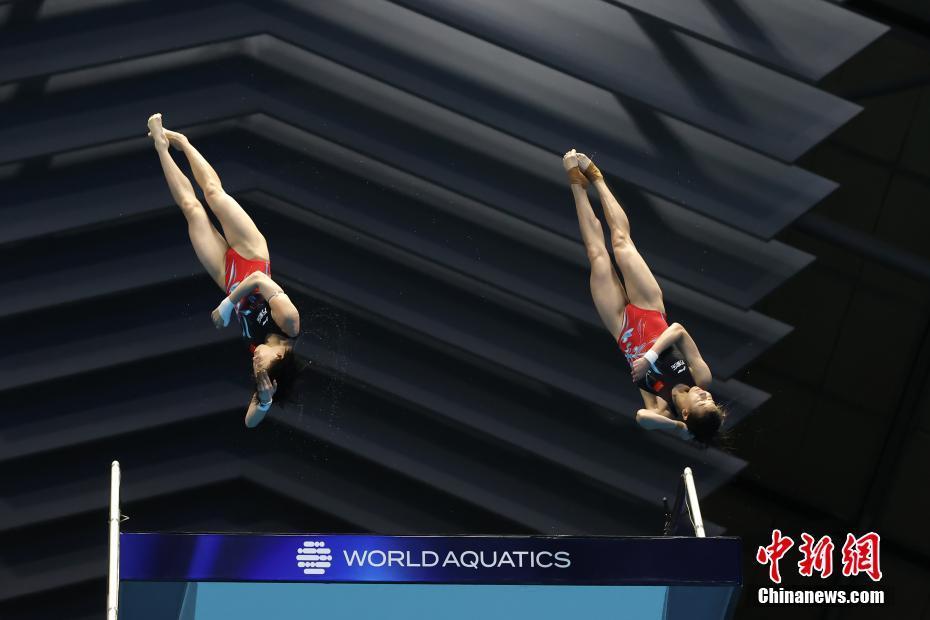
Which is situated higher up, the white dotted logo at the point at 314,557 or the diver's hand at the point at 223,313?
the diver's hand at the point at 223,313

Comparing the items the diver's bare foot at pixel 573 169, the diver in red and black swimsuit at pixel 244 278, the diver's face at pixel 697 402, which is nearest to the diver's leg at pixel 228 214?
the diver in red and black swimsuit at pixel 244 278

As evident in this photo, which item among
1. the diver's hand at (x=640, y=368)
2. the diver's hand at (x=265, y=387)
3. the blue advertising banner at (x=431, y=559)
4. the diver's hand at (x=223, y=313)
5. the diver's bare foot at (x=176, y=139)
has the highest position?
the diver's bare foot at (x=176, y=139)

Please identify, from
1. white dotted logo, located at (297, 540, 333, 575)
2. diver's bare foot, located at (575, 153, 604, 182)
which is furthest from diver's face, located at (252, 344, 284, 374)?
diver's bare foot, located at (575, 153, 604, 182)

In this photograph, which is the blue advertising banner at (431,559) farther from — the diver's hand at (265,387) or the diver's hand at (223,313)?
the diver's hand at (223,313)

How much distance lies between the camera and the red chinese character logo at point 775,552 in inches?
871

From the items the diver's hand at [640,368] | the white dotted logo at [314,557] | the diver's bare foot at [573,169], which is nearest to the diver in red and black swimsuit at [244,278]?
the white dotted logo at [314,557]

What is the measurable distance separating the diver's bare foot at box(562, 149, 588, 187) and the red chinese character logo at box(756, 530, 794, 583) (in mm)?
10054

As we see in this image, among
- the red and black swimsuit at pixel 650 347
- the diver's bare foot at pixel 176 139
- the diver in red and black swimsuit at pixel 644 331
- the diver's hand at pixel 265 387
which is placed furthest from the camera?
the diver's bare foot at pixel 176 139

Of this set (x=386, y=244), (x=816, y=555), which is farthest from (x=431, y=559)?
(x=816, y=555)

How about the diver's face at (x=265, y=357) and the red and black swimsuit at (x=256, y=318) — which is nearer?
the diver's face at (x=265, y=357)

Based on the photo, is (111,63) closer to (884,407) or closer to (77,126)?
(77,126)

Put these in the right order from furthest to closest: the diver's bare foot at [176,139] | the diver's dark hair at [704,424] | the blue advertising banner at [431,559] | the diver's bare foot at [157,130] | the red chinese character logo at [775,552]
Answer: the red chinese character logo at [775,552] < the diver's bare foot at [176,139] < the diver's bare foot at [157,130] < the diver's dark hair at [704,424] < the blue advertising banner at [431,559]

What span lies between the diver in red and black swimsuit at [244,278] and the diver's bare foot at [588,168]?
2421mm

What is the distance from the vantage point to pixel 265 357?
39.9 feet
